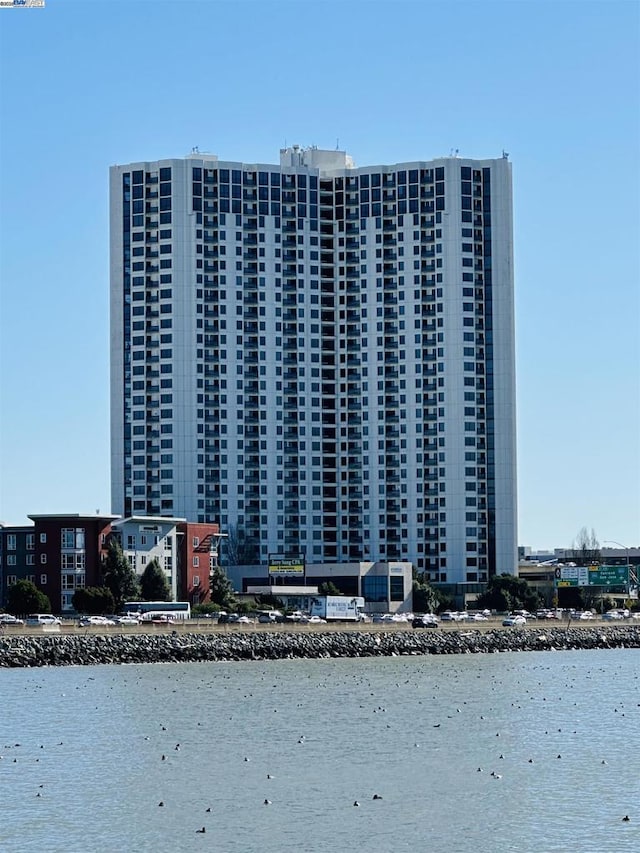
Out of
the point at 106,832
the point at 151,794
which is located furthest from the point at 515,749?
the point at 106,832

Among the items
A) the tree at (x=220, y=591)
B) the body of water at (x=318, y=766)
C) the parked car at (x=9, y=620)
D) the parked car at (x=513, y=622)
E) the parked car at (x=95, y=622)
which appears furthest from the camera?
the tree at (x=220, y=591)

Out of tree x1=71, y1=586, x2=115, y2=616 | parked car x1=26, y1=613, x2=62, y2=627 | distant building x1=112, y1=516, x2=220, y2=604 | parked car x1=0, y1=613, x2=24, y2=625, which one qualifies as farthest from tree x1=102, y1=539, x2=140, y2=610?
parked car x1=0, y1=613, x2=24, y2=625

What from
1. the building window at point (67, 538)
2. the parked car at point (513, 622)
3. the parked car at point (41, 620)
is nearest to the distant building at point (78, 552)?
the building window at point (67, 538)

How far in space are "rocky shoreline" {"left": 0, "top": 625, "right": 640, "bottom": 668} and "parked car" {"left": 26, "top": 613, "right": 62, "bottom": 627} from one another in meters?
8.10

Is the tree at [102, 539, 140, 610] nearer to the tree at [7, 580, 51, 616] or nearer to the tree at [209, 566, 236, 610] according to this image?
the tree at [7, 580, 51, 616]

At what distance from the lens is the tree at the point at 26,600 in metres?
163

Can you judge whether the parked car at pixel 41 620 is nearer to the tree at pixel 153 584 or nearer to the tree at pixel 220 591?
the tree at pixel 153 584

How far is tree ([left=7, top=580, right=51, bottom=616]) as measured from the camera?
6407 inches

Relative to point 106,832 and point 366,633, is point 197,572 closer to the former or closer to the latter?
point 366,633

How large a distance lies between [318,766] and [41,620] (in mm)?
92658

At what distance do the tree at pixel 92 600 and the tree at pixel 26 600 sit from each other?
10.9 feet

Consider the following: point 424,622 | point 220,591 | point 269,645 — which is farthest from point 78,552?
point 424,622

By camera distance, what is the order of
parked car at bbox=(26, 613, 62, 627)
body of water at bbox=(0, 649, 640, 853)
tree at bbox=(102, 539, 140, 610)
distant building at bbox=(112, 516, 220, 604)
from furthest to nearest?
distant building at bbox=(112, 516, 220, 604)
tree at bbox=(102, 539, 140, 610)
parked car at bbox=(26, 613, 62, 627)
body of water at bbox=(0, 649, 640, 853)

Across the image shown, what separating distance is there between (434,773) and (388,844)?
44.5ft
